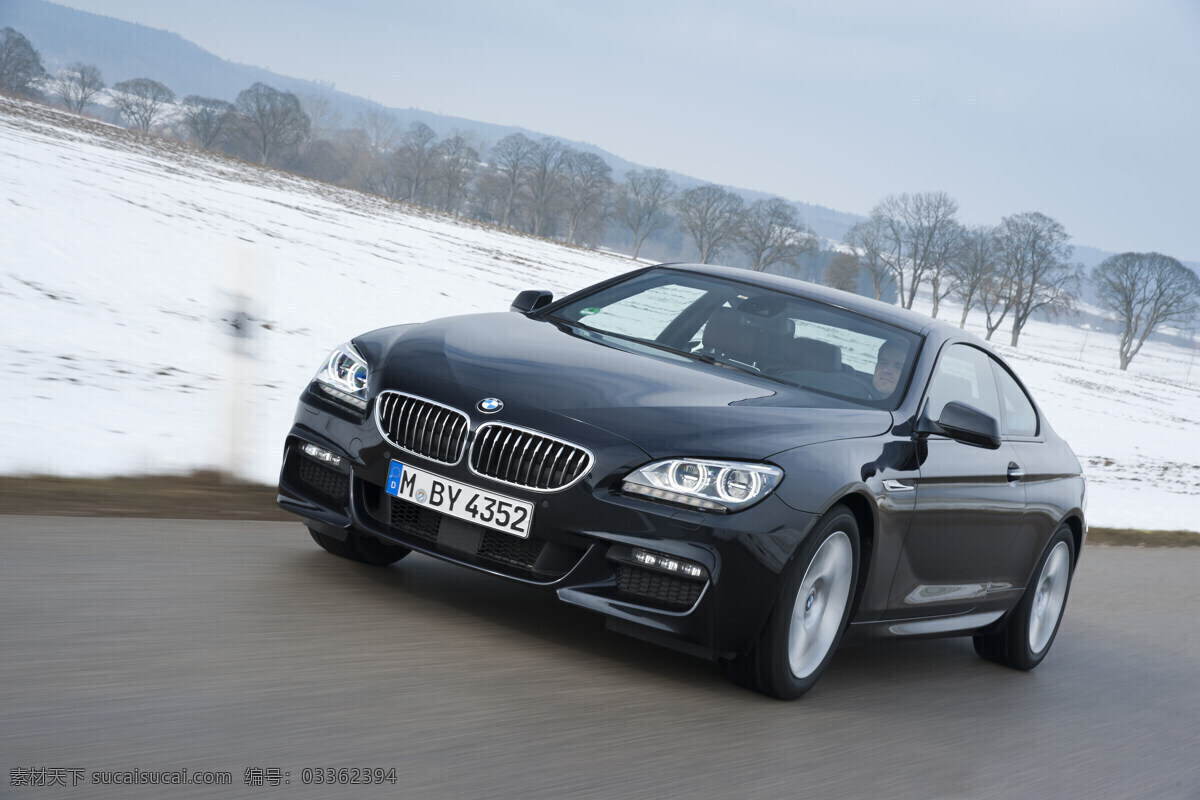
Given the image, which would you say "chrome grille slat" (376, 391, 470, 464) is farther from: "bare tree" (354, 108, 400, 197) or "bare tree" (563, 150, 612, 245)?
"bare tree" (563, 150, 612, 245)

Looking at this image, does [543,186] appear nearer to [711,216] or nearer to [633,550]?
[711,216]

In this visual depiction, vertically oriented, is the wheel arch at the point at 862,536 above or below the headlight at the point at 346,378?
below

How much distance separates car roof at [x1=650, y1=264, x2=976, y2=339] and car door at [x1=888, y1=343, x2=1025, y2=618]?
128mm

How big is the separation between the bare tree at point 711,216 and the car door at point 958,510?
103302 millimetres

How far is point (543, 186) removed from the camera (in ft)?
391

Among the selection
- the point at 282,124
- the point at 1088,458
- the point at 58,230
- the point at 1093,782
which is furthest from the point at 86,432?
the point at 282,124

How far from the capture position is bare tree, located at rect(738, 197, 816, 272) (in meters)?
106

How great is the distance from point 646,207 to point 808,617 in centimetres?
11781

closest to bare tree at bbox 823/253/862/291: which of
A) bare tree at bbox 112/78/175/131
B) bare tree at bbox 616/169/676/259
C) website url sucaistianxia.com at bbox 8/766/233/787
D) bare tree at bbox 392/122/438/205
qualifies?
bare tree at bbox 616/169/676/259

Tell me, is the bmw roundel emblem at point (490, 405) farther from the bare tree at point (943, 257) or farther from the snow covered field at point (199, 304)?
the bare tree at point (943, 257)

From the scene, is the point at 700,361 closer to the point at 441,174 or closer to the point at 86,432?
the point at 86,432

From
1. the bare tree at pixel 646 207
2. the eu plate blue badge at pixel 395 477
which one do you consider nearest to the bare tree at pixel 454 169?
the bare tree at pixel 646 207

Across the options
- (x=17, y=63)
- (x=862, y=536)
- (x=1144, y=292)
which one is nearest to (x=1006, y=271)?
(x=1144, y=292)

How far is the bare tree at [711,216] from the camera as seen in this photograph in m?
109
